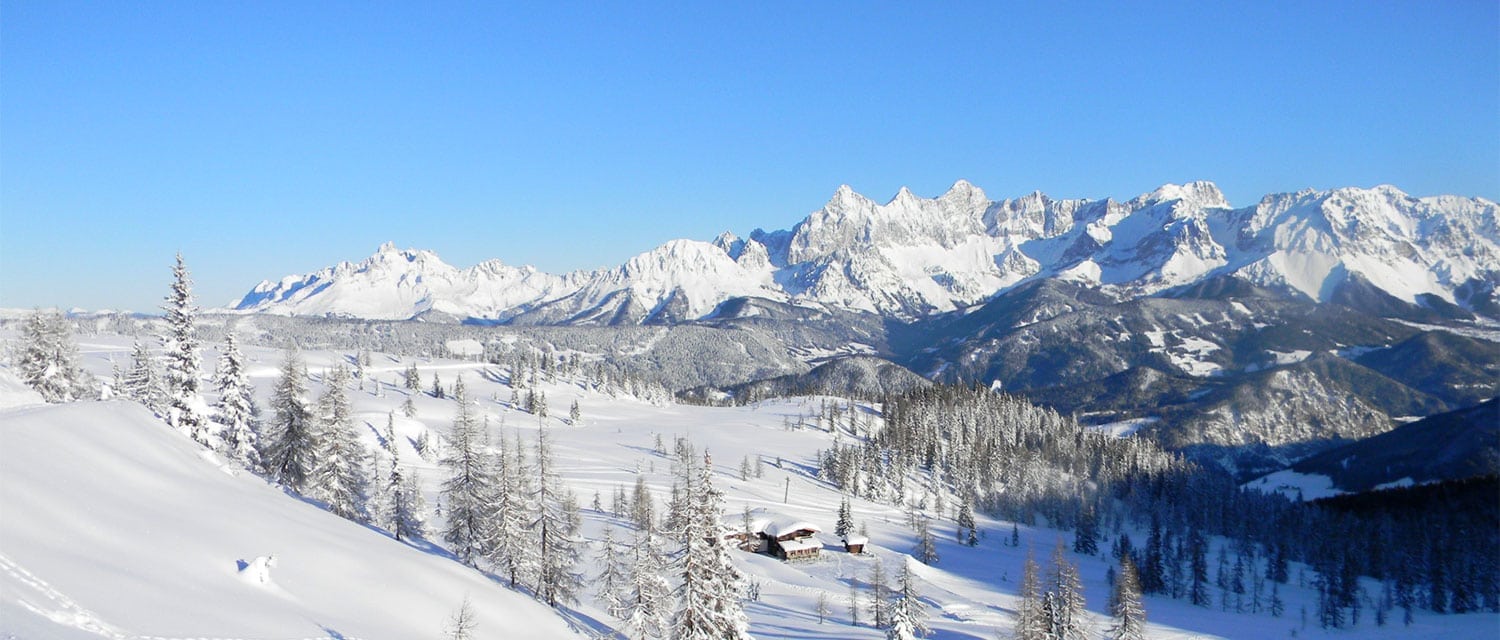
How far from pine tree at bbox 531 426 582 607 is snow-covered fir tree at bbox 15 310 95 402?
127 feet

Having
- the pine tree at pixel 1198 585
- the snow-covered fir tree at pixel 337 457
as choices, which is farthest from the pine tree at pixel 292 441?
the pine tree at pixel 1198 585

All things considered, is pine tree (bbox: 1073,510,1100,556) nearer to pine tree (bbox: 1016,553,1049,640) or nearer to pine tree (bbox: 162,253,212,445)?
pine tree (bbox: 1016,553,1049,640)

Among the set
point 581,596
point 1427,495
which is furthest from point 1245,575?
point 581,596

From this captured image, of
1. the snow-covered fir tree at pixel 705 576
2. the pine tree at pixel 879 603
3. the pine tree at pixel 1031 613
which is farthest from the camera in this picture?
the pine tree at pixel 879 603

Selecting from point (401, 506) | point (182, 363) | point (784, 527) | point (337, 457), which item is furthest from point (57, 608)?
point (784, 527)

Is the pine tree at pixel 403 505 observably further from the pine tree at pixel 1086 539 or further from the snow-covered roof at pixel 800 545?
the pine tree at pixel 1086 539

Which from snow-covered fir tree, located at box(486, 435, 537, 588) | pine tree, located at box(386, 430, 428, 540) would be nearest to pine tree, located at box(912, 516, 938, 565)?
pine tree, located at box(386, 430, 428, 540)

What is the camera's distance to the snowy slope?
18.7 metres

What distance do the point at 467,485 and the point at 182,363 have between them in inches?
688

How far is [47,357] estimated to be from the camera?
54.7 m

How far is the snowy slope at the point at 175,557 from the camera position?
1870 centimetres

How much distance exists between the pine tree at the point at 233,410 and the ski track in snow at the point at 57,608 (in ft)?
90.8

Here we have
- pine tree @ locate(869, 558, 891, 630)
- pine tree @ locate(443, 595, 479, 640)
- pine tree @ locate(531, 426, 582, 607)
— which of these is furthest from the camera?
pine tree @ locate(869, 558, 891, 630)

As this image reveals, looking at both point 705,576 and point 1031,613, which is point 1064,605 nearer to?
point 1031,613
